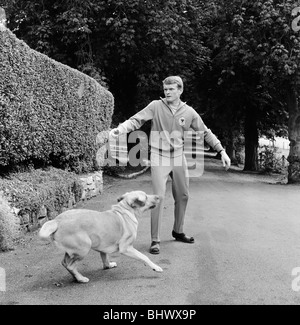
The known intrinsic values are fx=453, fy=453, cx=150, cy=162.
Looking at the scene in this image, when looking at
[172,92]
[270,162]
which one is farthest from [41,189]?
[270,162]

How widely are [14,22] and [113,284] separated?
736 inches

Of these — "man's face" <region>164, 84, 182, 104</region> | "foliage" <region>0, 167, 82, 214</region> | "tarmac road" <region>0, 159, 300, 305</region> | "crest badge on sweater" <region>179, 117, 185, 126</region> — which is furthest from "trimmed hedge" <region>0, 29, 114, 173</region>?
"crest badge on sweater" <region>179, 117, 185, 126</region>

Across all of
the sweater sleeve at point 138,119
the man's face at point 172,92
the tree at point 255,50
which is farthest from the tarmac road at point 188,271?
the tree at point 255,50

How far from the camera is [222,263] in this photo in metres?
5.93

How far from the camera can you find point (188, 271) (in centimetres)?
554

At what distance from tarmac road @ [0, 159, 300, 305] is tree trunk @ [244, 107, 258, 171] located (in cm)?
1766

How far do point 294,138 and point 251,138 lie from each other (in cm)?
672

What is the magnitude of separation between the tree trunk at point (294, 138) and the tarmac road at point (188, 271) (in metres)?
10.8

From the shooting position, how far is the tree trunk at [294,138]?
63.7 ft

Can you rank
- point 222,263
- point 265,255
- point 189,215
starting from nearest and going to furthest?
point 222,263 < point 265,255 < point 189,215

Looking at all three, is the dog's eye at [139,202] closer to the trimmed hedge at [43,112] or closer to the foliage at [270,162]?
the trimmed hedge at [43,112]

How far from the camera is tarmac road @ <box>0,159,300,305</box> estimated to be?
4.53 m
